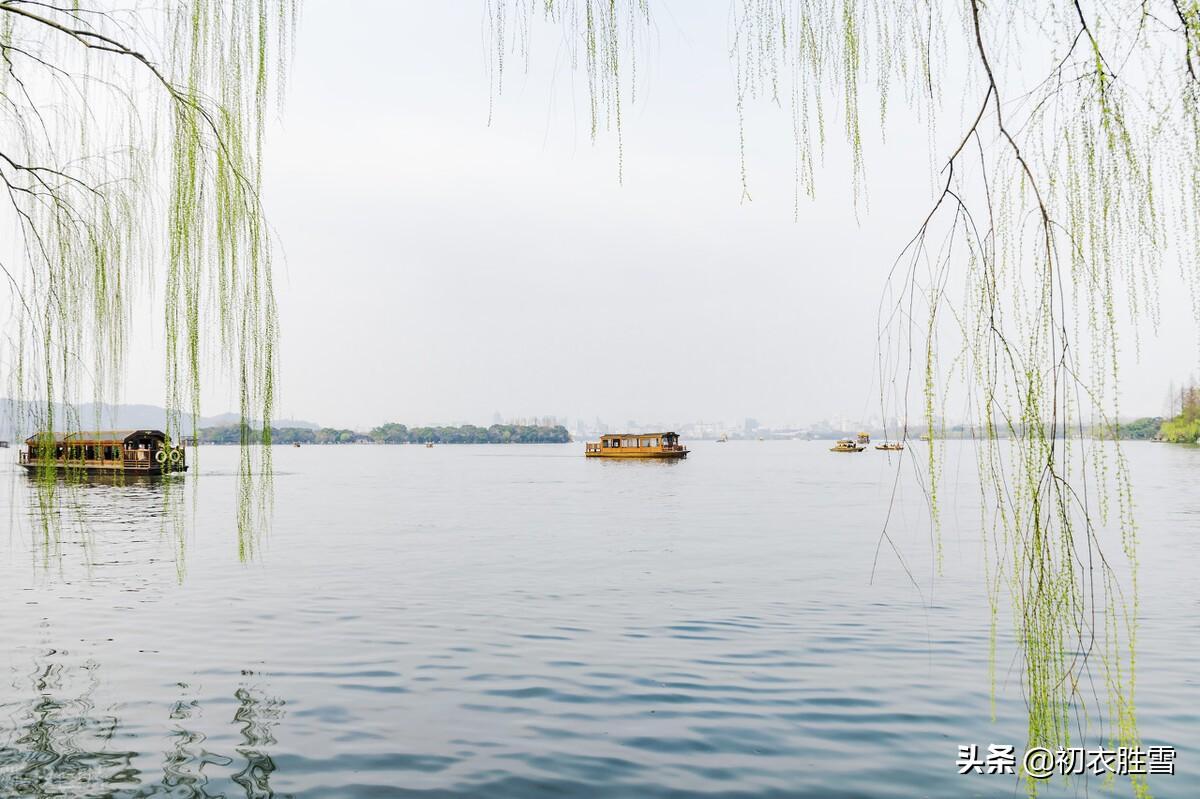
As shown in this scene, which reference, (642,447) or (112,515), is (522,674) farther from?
(642,447)

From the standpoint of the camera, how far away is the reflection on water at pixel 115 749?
17.4ft

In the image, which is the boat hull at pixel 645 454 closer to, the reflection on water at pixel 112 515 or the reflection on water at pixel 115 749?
the reflection on water at pixel 112 515

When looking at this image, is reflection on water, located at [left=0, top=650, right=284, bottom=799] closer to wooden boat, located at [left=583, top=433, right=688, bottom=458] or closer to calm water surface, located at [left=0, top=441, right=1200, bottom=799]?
calm water surface, located at [left=0, top=441, right=1200, bottom=799]

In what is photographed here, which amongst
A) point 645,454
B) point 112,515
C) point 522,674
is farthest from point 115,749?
point 645,454

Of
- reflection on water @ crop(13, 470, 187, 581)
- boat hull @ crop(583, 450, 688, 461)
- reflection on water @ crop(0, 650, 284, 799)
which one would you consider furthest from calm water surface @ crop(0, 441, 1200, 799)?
boat hull @ crop(583, 450, 688, 461)

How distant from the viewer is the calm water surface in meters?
5.64

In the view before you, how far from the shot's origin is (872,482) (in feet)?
172

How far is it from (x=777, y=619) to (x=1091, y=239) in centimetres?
1018

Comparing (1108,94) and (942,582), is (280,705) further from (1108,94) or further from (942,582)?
(942,582)

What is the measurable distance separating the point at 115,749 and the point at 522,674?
350 cm

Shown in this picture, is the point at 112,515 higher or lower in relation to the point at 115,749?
lower

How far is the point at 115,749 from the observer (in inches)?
236

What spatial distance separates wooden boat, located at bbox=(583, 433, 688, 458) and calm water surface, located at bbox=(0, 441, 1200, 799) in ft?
172

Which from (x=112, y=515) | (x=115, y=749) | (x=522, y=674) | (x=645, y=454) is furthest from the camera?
(x=645, y=454)
